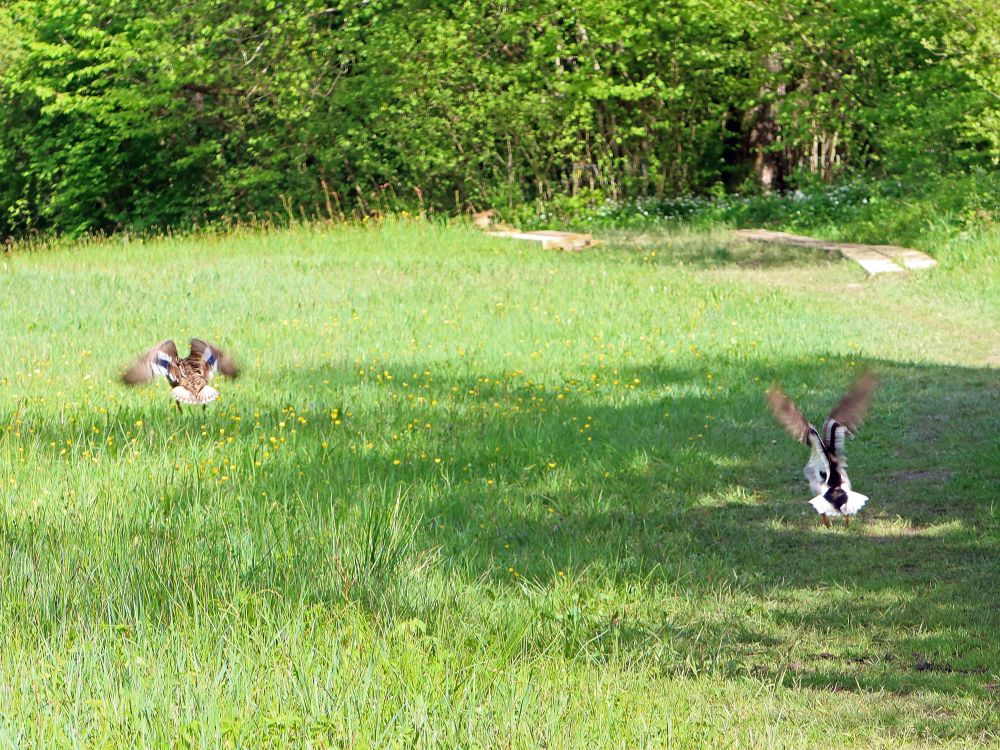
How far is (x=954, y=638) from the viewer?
5.51m

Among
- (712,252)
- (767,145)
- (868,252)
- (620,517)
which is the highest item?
(767,145)

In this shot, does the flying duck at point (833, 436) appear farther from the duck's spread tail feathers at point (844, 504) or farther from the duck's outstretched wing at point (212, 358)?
the duck's outstretched wing at point (212, 358)

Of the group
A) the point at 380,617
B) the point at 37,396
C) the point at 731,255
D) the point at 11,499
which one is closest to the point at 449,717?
the point at 380,617

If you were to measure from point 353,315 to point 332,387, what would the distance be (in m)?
3.82

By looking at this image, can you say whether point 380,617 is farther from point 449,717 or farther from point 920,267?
point 920,267

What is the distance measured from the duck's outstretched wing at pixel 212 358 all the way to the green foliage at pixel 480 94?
15.6m

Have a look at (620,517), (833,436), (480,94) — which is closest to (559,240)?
(480,94)

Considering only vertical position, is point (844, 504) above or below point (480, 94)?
below

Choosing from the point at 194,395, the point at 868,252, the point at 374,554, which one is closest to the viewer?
the point at 374,554

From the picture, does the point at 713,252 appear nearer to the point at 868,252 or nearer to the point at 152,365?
the point at 868,252

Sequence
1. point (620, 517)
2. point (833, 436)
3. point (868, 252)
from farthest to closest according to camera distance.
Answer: point (868, 252)
point (620, 517)
point (833, 436)

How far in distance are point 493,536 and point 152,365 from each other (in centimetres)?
250

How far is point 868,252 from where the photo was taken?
18.6m

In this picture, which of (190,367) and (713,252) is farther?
(713,252)
